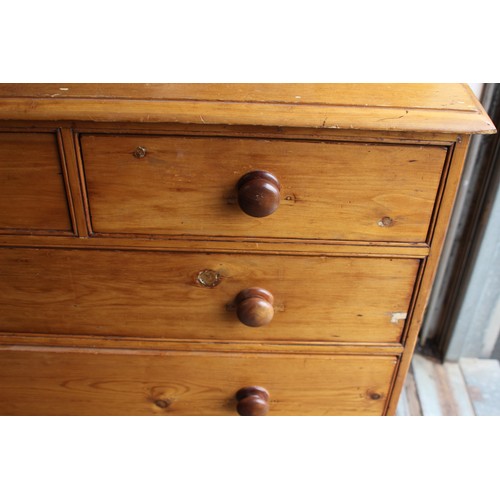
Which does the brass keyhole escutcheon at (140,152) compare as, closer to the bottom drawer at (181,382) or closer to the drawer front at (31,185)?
the drawer front at (31,185)

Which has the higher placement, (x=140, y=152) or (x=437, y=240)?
(x=140, y=152)

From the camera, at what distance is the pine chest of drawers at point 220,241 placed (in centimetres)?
74

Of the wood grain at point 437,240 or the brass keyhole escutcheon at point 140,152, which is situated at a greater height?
the brass keyhole escutcheon at point 140,152

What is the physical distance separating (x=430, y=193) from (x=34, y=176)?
0.55 m

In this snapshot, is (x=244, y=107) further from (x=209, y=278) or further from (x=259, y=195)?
(x=209, y=278)

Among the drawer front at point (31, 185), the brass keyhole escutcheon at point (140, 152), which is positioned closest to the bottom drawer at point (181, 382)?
the drawer front at point (31, 185)

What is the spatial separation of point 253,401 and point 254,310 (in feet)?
0.67

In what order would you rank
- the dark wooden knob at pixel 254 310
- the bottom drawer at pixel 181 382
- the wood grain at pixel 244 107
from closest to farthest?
the wood grain at pixel 244 107 → the dark wooden knob at pixel 254 310 → the bottom drawer at pixel 181 382

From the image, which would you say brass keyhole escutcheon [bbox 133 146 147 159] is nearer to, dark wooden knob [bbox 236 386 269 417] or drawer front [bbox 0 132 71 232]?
drawer front [bbox 0 132 71 232]

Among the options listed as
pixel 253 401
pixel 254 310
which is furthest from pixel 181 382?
pixel 254 310

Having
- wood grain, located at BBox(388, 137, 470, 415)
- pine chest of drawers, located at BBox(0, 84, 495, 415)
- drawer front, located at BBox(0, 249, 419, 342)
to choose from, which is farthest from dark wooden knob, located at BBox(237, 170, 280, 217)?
wood grain, located at BBox(388, 137, 470, 415)

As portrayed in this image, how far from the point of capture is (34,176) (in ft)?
2.58

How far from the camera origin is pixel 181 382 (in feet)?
3.24

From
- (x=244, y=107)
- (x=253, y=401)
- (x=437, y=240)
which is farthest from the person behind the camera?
(x=253, y=401)
